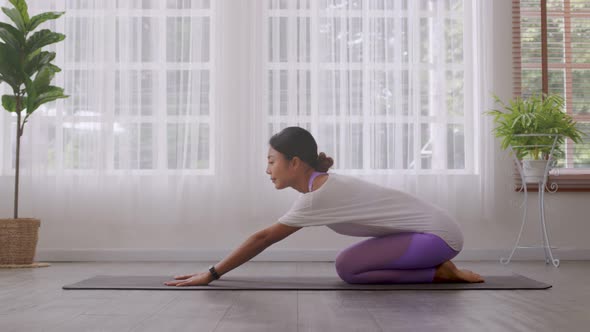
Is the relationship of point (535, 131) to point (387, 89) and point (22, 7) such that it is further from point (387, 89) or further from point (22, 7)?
point (22, 7)

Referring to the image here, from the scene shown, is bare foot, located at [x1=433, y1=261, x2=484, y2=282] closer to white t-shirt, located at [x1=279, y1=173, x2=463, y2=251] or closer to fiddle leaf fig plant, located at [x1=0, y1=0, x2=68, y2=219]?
white t-shirt, located at [x1=279, y1=173, x2=463, y2=251]

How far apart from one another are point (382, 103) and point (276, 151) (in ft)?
6.72

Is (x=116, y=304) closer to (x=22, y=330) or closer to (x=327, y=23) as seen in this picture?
(x=22, y=330)

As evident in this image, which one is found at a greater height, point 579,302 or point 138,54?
point 138,54

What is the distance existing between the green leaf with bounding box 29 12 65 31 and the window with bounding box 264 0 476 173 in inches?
54.9

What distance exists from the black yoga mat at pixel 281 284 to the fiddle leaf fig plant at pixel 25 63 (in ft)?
5.49

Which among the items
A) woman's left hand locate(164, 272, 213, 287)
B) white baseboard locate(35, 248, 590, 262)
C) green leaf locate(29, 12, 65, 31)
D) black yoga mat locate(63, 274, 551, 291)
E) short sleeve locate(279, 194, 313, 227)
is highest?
green leaf locate(29, 12, 65, 31)

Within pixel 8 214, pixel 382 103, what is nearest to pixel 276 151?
pixel 382 103

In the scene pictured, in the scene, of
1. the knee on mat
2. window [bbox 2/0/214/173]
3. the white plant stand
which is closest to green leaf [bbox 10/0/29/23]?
window [bbox 2/0/214/173]

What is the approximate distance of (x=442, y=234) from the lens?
333cm

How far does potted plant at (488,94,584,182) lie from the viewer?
4.81 metres

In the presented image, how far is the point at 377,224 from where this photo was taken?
3.28 meters

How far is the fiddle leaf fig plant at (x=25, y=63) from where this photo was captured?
477 cm

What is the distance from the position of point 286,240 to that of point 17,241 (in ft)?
5.69
